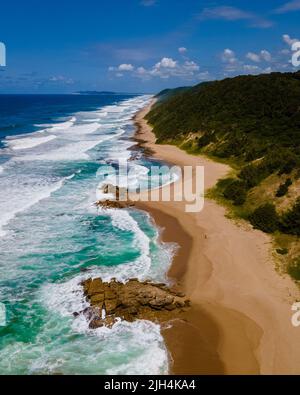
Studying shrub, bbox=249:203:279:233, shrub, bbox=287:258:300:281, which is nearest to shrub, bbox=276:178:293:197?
shrub, bbox=249:203:279:233

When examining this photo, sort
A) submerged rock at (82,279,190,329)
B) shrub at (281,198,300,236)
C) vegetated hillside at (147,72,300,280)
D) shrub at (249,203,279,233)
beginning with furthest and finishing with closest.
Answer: vegetated hillside at (147,72,300,280), shrub at (249,203,279,233), shrub at (281,198,300,236), submerged rock at (82,279,190,329)

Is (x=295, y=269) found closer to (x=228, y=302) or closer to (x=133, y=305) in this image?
(x=228, y=302)

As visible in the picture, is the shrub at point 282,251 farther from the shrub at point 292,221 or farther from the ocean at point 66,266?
the ocean at point 66,266

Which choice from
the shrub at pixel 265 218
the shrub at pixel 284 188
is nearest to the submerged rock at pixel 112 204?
the shrub at pixel 265 218

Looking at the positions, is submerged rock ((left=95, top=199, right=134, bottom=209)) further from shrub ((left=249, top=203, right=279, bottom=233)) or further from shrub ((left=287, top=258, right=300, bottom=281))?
shrub ((left=287, top=258, right=300, bottom=281))

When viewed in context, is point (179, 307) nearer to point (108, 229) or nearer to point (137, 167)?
point (108, 229)

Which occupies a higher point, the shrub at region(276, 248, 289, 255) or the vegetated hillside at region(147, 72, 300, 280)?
the vegetated hillside at region(147, 72, 300, 280)
